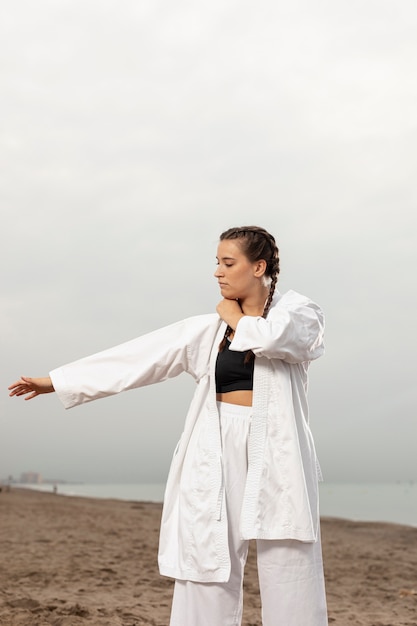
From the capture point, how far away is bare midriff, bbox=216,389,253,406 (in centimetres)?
281

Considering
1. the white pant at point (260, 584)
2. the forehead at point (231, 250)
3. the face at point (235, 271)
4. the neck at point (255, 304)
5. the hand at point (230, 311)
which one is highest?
the forehead at point (231, 250)

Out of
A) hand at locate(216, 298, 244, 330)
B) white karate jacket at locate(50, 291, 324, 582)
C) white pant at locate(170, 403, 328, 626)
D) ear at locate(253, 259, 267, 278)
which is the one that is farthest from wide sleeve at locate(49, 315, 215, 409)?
white pant at locate(170, 403, 328, 626)

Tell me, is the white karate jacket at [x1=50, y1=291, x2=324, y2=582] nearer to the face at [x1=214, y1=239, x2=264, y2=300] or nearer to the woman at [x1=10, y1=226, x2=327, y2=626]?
the woman at [x1=10, y1=226, x2=327, y2=626]

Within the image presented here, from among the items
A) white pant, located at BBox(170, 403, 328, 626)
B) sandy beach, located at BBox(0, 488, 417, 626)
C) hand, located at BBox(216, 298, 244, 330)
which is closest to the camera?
white pant, located at BBox(170, 403, 328, 626)

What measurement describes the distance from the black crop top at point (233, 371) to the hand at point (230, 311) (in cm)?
14

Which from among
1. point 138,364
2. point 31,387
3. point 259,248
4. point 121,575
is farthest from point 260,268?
point 121,575

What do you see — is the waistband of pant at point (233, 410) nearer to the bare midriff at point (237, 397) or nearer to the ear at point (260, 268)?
the bare midriff at point (237, 397)

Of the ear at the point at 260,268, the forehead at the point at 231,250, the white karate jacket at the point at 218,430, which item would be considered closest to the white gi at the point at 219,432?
the white karate jacket at the point at 218,430

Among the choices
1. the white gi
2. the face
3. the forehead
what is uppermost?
the forehead

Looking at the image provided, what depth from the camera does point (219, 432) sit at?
2.77 m

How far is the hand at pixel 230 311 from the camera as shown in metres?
2.76

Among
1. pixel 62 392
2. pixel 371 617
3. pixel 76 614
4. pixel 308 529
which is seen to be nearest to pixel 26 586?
pixel 76 614

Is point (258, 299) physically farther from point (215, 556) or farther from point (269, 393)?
point (215, 556)

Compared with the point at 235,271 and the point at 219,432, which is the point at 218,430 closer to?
the point at 219,432
